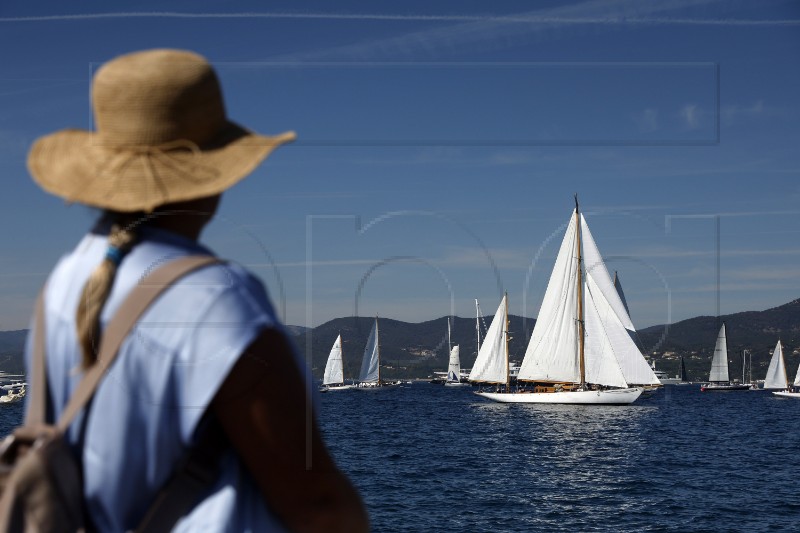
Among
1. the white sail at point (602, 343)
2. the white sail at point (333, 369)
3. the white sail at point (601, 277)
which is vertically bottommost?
the white sail at point (333, 369)

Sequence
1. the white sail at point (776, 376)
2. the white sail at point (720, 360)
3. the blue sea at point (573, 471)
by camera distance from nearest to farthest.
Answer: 1. the blue sea at point (573, 471)
2. the white sail at point (720, 360)
3. the white sail at point (776, 376)

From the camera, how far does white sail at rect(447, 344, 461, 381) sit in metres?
142

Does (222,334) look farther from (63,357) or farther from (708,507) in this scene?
(708,507)

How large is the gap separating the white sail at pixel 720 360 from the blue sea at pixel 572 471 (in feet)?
128

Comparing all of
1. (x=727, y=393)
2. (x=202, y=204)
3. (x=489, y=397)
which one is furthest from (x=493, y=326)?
(x=202, y=204)

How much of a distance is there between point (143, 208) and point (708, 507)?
30221mm

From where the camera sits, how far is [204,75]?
1.56 metres

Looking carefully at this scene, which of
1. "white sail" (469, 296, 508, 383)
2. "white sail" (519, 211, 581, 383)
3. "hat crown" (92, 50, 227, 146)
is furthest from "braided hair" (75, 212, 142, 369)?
"white sail" (469, 296, 508, 383)

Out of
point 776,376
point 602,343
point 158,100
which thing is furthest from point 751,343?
point 158,100

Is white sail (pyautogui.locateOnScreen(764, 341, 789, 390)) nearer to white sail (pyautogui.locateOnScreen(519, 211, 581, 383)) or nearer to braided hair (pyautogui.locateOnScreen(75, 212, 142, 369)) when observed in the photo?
white sail (pyautogui.locateOnScreen(519, 211, 581, 383))

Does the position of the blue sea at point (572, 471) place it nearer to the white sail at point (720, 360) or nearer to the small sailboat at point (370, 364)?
the small sailboat at point (370, 364)

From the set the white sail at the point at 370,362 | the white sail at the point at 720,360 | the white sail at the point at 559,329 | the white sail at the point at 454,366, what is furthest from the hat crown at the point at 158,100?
the white sail at the point at 454,366

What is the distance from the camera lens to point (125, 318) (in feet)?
4.66

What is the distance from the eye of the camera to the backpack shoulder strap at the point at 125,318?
142 centimetres
